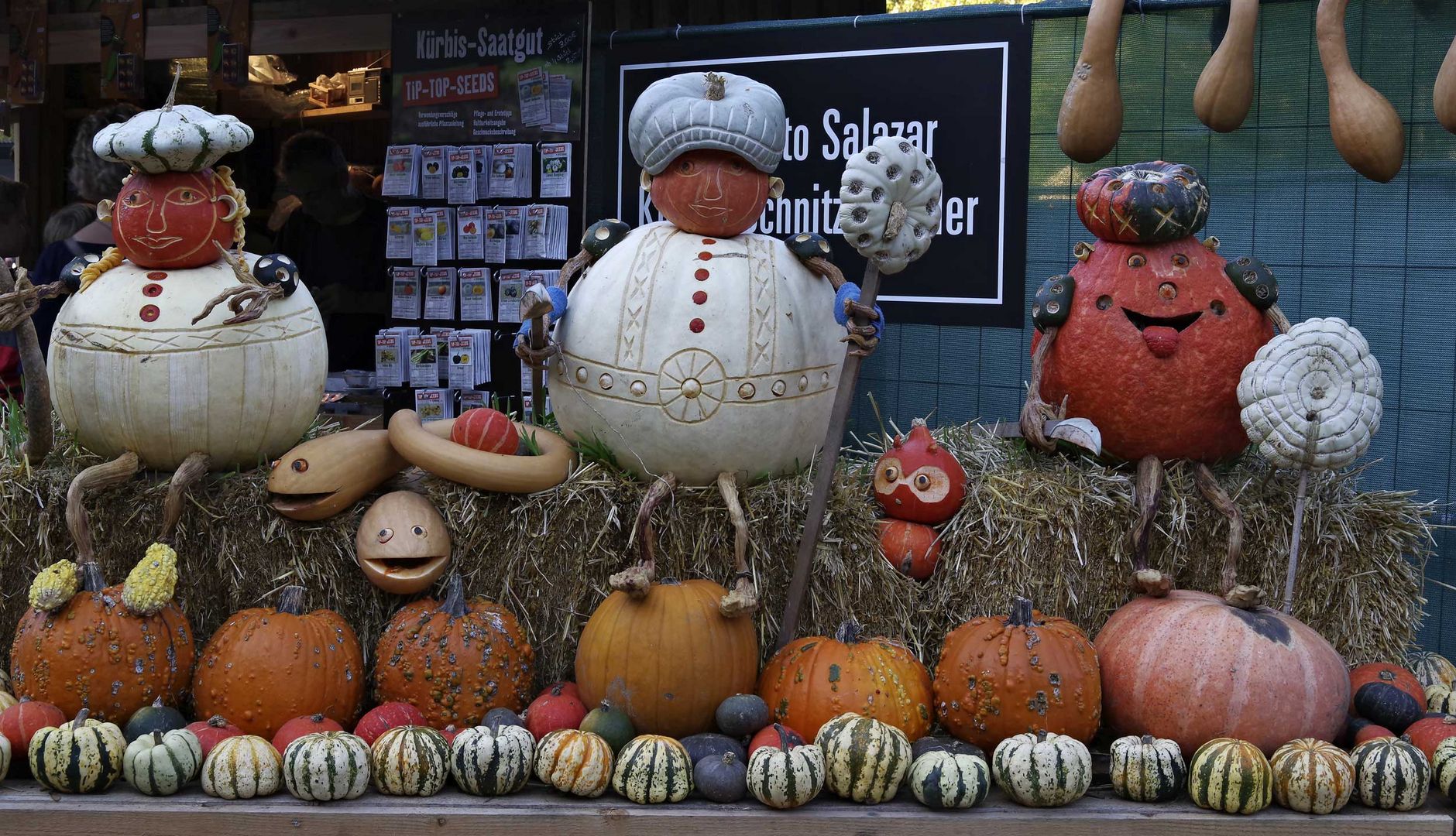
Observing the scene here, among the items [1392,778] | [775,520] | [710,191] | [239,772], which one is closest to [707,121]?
[710,191]

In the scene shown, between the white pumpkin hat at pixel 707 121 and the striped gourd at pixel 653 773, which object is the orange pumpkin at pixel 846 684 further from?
the white pumpkin hat at pixel 707 121

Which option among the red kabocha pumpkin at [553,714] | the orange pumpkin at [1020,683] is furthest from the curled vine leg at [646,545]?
the orange pumpkin at [1020,683]

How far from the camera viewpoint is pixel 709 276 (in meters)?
3.92

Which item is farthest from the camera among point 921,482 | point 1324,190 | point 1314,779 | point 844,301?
point 1324,190

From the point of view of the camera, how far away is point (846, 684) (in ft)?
11.8

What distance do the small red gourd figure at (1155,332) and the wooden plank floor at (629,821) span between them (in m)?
0.90

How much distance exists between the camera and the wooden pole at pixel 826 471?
380 cm

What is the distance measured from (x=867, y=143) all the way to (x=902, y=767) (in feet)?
9.60

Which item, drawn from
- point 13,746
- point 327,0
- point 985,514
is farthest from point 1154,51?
point 13,746

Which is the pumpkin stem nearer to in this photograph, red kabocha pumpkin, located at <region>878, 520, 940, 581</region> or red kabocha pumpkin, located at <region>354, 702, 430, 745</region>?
red kabocha pumpkin, located at <region>354, 702, 430, 745</region>

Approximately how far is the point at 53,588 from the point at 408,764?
43.3 inches

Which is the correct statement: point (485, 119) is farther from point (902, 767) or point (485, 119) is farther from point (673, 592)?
point (902, 767)

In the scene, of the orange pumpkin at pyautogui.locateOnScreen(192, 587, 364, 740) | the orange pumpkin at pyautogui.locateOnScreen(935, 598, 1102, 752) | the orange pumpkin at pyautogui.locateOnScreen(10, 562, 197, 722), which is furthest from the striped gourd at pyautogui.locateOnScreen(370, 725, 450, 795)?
the orange pumpkin at pyautogui.locateOnScreen(935, 598, 1102, 752)

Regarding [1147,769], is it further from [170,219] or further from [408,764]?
[170,219]
